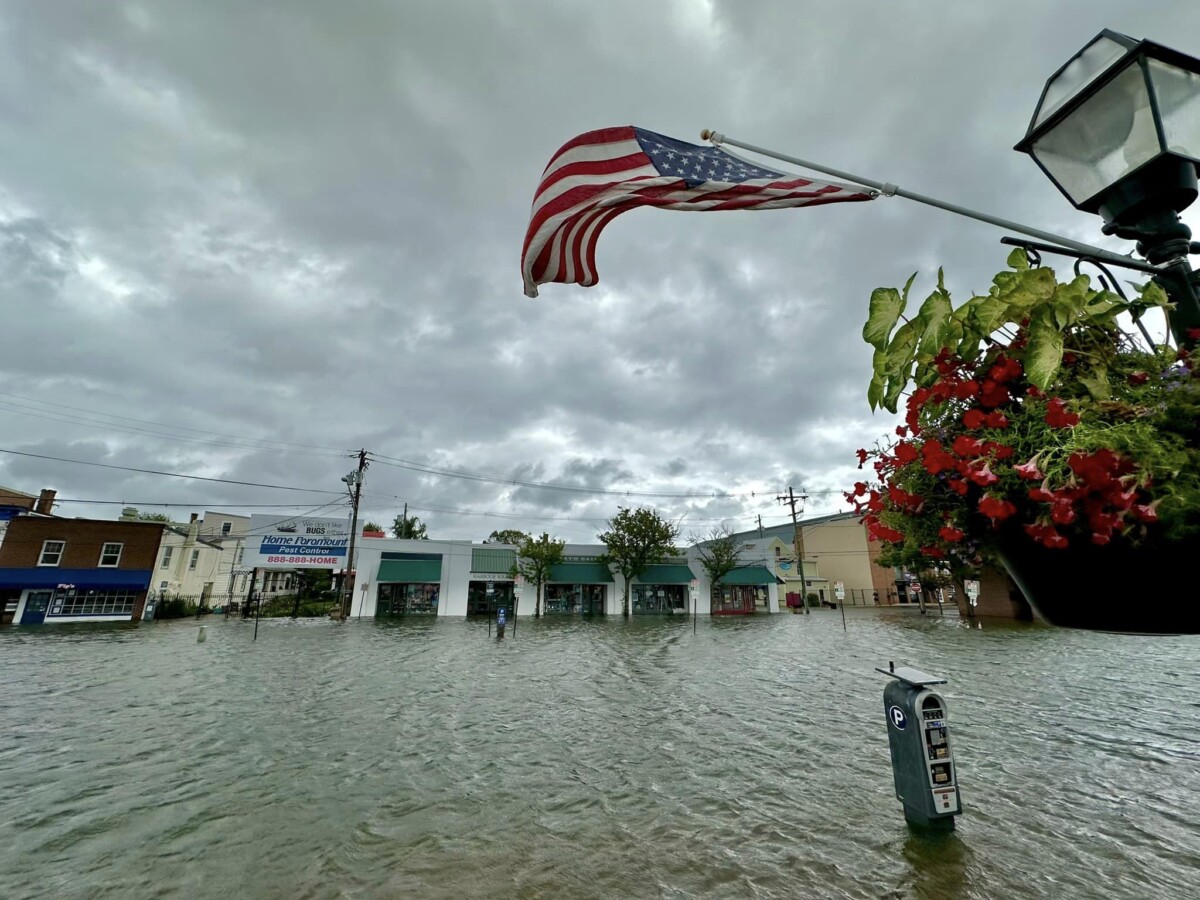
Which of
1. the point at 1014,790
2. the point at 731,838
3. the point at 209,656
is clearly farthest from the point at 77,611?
the point at 1014,790

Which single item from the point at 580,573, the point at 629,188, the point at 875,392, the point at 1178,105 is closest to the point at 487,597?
the point at 580,573

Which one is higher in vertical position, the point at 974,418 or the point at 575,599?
the point at 974,418

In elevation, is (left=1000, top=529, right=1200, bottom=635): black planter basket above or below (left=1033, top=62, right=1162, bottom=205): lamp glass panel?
below

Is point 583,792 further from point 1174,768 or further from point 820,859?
point 1174,768

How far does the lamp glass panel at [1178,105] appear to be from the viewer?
1840mm

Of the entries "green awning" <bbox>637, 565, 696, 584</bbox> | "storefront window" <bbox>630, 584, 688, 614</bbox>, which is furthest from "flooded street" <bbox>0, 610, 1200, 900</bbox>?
"storefront window" <bbox>630, 584, 688, 614</bbox>

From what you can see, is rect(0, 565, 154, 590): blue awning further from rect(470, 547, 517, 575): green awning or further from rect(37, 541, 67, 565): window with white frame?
rect(470, 547, 517, 575): green awning

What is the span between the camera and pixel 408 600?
125 ft

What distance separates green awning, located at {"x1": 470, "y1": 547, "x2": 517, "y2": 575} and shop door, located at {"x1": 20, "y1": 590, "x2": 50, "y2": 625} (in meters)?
23.9

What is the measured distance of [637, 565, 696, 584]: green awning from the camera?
141 ft

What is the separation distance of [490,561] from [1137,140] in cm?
4066

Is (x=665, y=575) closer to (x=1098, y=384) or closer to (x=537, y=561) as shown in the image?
(x=537, y=561)

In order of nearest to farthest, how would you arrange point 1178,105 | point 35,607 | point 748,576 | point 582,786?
point 1178,105, point 582,786, point 35,607, point 748,576

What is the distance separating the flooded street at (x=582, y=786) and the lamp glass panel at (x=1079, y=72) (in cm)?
555
